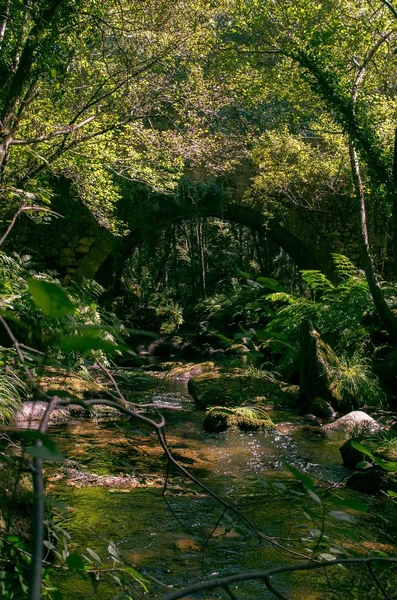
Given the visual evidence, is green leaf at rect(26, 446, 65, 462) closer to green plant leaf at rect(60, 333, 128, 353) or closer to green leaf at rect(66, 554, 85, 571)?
green plant leaf at rect(60, 333, 128, 353)

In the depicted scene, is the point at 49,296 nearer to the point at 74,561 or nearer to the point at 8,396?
the point at 74,561

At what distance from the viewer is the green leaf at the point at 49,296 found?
23.8 inches

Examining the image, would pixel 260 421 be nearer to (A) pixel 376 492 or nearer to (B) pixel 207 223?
(A) pixel 376 492

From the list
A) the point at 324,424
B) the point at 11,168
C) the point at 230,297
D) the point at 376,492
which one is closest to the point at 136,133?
the point at 11,168

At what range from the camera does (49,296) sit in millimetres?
613

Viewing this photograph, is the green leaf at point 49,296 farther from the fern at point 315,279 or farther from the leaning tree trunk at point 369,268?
the fern at point 315,279

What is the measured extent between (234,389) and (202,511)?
4.06 metres

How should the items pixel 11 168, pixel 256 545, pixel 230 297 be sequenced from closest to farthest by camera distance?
1. pixel 256 545
2. pixel 11 168
3. pixel 230 297

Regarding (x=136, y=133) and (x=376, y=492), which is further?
(x=136, y=133)

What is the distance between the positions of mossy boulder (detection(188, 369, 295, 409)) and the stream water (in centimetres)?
96

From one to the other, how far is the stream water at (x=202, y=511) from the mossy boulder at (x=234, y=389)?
96 centimetres

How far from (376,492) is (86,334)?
4538 millimetres

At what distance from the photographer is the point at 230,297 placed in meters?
19.0

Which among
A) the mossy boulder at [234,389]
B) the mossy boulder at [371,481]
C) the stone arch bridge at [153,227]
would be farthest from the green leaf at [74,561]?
the stone arch bridge at [153,227]
